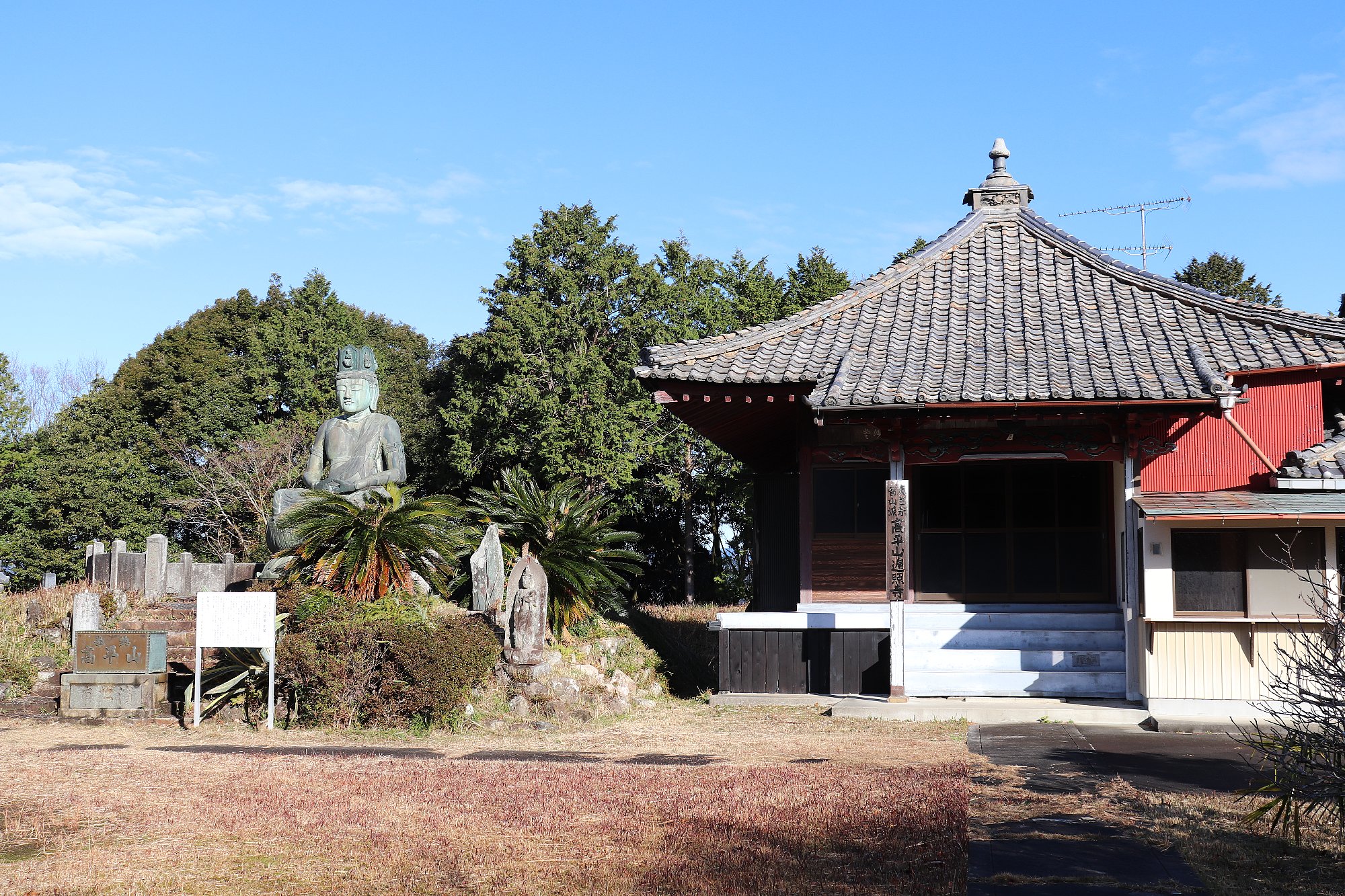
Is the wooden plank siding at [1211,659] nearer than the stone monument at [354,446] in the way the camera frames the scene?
Yes

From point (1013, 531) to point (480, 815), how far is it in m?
10.5

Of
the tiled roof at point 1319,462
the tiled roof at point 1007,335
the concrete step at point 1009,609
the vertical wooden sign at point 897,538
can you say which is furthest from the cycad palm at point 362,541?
the tiled roof at point 1319,462

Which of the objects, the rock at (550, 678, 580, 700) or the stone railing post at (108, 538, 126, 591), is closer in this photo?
the rock at (550, 678, 580, 700)

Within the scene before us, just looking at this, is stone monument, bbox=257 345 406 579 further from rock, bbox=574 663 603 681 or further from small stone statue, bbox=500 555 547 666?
rock, bbox=574 663 603 681

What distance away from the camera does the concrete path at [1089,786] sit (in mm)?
5973

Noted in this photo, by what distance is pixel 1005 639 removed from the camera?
1359 cm

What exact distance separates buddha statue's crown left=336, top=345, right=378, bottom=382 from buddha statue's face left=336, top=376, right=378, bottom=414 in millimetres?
48

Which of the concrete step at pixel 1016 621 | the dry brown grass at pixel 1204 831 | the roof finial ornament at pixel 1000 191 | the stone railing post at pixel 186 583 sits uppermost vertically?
the roof finial ornament at pixel 1000 191

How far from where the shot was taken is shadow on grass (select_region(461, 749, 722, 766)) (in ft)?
33.1

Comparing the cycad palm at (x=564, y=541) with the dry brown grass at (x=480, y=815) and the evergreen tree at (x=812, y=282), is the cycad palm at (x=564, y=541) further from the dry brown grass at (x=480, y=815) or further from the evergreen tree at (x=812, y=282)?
the evergreen tree at (x=812, y=282)

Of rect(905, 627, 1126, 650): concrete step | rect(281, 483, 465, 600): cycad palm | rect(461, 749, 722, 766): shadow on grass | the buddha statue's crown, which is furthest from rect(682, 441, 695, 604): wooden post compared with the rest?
rect(461, 749, 722, 766): shadow on grass

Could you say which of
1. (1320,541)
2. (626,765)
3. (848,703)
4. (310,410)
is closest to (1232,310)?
(1320,541)

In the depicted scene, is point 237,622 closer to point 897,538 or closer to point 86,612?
point 86,612

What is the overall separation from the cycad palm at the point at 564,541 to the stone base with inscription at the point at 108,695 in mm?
4736
